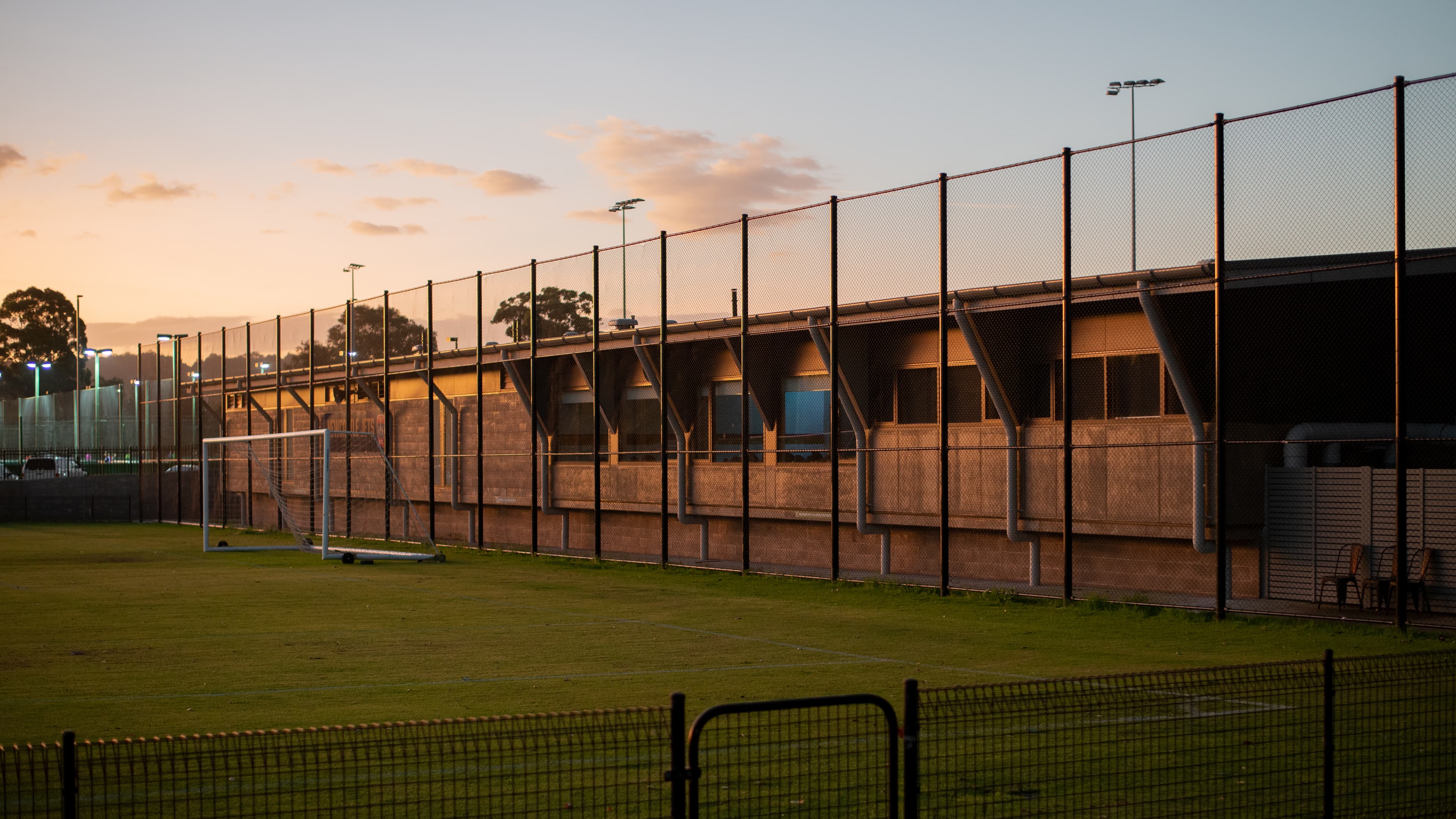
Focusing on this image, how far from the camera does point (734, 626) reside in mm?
16391

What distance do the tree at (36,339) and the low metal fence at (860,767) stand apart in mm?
111635

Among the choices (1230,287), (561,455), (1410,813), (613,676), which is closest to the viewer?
(1410,813)

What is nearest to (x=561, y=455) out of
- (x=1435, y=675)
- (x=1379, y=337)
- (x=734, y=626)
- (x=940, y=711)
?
(x=734, y=626)

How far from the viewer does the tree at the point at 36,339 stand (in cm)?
10838

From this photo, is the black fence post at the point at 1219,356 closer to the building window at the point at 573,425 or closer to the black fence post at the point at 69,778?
the black fence post at the point at 69,778

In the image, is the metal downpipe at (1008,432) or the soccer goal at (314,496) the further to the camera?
the soccer goal at (314,496)

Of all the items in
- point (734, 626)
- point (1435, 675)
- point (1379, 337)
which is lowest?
point (734, 626)

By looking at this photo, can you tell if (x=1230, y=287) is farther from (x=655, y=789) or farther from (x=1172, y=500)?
(x=655, y=789)

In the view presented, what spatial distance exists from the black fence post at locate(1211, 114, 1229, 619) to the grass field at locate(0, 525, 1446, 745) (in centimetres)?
68

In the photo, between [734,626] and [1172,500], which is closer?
[734,626]

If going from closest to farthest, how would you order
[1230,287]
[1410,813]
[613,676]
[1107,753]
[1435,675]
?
[1410,813]
[1435,675]
[1107,753]
[613,676]
[1230,287]

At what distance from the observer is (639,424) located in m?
30.4

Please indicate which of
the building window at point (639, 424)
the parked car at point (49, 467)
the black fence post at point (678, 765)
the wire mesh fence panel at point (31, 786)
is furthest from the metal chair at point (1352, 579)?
the parked car at point (49, 467)

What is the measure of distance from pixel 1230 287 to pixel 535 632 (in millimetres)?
10836
